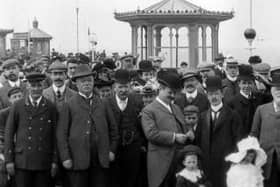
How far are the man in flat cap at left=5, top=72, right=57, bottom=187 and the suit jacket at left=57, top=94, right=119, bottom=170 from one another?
0.61ft

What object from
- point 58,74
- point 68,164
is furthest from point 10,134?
point 58,74

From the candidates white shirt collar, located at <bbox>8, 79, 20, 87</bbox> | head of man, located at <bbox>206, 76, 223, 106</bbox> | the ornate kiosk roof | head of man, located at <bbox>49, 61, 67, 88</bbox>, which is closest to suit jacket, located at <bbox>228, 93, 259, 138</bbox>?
head of man, located at <bbox>206, 76, 223, 106</bbox>

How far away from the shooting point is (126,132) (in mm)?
9000

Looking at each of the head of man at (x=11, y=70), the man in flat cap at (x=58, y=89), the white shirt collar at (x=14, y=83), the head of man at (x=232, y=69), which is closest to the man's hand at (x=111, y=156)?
the man in flat cap at (x=58, y=89)

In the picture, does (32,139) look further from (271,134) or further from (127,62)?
(127,62)

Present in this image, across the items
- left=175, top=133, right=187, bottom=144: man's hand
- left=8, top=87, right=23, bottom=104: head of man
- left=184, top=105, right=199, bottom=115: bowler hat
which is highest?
left=8, top=87, right=23, bottom=104: head of man

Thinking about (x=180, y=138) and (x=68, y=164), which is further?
(x=180, y=138)

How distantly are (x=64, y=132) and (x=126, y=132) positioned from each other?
1197 mm

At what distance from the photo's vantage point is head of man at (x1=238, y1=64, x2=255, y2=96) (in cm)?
910

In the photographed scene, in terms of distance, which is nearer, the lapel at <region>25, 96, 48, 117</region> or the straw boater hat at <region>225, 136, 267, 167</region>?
the straw boater hat at <region>225, 136, 267, 167</region>

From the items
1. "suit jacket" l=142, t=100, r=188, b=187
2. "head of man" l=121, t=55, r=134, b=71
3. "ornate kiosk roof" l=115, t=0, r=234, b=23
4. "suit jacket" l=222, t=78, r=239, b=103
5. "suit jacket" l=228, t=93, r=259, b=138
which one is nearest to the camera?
"suit jacket" l=142, t=100, r=188, b=187

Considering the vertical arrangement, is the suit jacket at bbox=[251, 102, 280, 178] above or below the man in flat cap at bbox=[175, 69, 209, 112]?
below

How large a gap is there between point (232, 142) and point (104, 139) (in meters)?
1.61

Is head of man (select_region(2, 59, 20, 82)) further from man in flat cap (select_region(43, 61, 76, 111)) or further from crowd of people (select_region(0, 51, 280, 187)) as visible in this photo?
crowd of people (select_region(0, 51, 280, 187))
